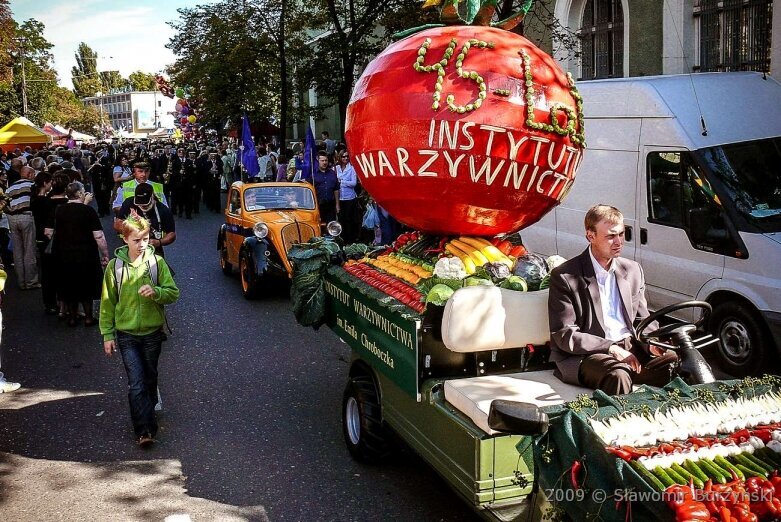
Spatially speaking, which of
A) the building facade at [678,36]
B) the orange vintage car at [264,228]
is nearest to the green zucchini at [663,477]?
the orange vintage car at [264,228]

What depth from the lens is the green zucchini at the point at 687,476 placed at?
2707 mm

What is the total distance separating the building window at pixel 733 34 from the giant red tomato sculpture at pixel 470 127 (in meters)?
10.4

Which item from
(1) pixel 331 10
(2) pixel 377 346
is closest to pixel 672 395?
(2) pixel 377 346

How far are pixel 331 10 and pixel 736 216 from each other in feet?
51.7

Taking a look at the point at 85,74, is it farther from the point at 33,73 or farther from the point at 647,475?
the point at 647,475

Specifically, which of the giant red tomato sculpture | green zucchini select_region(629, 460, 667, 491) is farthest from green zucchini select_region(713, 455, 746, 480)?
the giant red tomato sculpture

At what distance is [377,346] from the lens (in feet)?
16.8

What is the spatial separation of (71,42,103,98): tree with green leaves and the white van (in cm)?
14253

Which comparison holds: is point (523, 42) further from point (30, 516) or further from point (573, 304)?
point (30, 516)

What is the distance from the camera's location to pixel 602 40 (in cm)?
1764

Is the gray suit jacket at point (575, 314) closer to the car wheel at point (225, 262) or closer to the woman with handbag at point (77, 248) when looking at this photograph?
the woman with handbag at point (77, 248)

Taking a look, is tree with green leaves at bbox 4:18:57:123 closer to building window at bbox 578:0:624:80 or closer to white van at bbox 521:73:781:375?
building window at bbox 578:0:624:80

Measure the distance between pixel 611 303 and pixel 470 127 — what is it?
1.35 metres

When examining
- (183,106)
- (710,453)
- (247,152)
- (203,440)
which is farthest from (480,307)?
(183,106)
